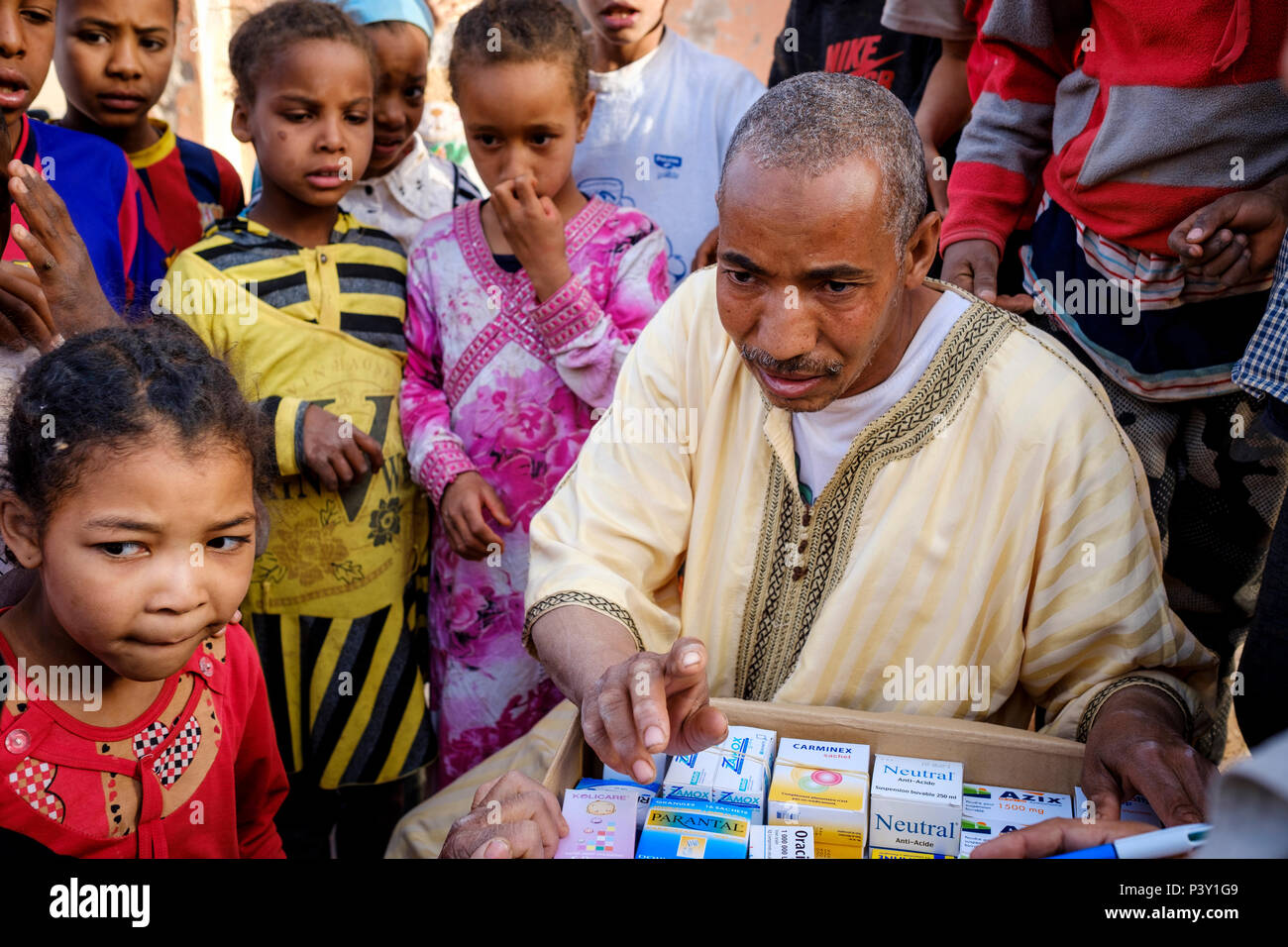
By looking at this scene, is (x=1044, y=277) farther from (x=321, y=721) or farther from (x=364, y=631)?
(x=321, y=721)

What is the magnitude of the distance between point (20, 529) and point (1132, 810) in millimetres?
1836

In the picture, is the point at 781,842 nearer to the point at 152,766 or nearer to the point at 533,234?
the point at 152,766

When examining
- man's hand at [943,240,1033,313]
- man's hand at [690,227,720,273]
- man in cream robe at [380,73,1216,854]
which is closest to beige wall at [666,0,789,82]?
man's hand at [690,227,720,273]

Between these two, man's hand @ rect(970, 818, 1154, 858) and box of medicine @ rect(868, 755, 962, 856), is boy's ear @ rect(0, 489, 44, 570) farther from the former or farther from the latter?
man's hand @ rect(970, 818, 1154, 858)

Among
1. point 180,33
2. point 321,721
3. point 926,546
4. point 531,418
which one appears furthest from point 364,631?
point 180,33

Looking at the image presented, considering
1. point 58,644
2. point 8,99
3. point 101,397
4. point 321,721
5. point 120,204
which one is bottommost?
point 321,721

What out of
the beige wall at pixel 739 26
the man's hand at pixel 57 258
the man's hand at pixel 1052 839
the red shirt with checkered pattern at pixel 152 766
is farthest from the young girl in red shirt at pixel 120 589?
the beige wall at pixel 739 26

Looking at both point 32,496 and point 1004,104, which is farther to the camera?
point 1004,104

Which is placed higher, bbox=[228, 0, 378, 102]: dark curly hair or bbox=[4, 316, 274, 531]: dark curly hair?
bbox=[228, 0, 378, 102]: dark curly hair

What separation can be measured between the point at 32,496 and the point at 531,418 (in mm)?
1446

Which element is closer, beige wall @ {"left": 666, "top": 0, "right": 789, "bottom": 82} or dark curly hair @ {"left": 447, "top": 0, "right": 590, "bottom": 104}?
dark curly hair @ {"left": 447, "top": 0, "right": 590, "bottom": 104}

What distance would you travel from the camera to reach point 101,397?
1780 mm

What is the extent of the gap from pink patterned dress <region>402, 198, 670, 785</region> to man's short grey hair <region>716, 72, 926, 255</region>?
985mm

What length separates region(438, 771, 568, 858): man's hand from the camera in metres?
1.58
